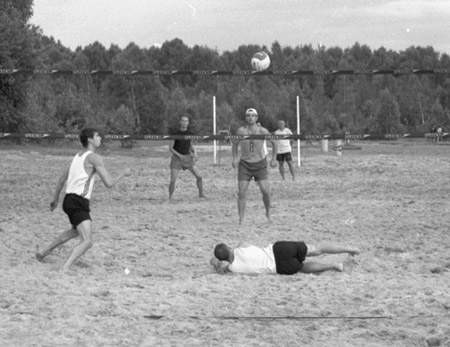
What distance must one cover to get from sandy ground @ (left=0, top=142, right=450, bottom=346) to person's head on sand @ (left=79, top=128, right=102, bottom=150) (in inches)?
45.5

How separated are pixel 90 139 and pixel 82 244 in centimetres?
97

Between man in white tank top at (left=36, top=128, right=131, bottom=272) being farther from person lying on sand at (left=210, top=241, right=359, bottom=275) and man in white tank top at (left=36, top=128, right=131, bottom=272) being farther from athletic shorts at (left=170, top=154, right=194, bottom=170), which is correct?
athletic shorts at (left=170, top=154, right=194, bottom=170)

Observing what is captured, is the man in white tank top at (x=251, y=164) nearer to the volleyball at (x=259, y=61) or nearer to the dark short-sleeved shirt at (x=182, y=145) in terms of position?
the dark short-sleeved shirt at (x=182, y=145)

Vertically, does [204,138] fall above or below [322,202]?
above

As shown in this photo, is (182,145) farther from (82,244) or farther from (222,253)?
(222,253)

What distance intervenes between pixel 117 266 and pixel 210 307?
237 centimetres

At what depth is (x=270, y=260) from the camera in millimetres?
8094

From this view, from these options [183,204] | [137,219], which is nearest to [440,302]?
[137,219]

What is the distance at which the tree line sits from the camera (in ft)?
144

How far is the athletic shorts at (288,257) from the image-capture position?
26.5ft

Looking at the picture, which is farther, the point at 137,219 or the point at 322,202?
the point at 322,202

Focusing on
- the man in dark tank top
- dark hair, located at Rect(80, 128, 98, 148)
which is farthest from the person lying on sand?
the man in dark tank top

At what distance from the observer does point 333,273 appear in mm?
8133

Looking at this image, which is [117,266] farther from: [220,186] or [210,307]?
[220,186]
